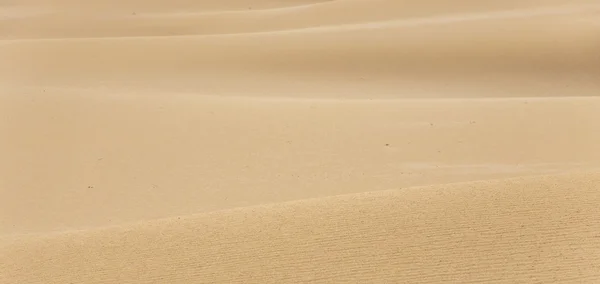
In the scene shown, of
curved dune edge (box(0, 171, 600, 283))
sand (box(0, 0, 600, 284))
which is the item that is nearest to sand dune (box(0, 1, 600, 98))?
sand (box(0, 0, 600, 284))

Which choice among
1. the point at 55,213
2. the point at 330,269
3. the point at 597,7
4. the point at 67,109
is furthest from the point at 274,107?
the point at 597,7

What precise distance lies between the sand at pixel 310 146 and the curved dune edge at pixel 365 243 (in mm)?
14

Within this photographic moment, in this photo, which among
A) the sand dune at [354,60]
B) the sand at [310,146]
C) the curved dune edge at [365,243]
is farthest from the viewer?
the sand dune at [354,60]

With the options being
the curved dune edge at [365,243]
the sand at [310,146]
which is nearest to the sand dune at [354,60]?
the sand at [310,146]

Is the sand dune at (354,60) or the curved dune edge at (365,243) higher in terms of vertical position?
the sand dune at (354,60)

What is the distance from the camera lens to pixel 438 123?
8.54 m

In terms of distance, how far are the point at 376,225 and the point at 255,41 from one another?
9.20 metres

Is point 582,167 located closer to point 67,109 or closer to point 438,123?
point 438,123

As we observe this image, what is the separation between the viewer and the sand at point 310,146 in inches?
163

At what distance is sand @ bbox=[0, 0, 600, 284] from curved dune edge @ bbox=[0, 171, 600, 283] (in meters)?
0.01

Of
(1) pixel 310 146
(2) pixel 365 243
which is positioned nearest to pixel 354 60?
(1) pixel 310 146

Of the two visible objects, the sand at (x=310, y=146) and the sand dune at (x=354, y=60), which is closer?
the sand at (x=310, y=146)

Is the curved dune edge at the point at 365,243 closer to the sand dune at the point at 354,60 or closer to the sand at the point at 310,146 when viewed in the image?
the sand at the point at 310,146

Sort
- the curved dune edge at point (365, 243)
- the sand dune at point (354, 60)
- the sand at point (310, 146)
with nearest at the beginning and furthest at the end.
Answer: the curved dune edge at point (365, 243), the sand at point (310, 146), the sand dune at point (354, 60)
